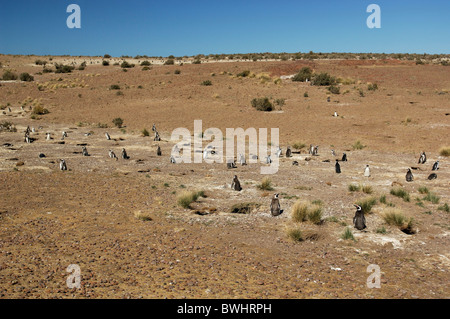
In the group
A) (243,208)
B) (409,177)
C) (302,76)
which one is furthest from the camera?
(302,76)

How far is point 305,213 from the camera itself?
11.4 metres

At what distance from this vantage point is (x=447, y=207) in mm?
12227

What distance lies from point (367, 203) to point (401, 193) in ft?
8.00

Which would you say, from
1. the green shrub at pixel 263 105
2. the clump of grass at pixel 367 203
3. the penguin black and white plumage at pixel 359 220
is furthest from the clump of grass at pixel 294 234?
the green shrub at pixel 263 105

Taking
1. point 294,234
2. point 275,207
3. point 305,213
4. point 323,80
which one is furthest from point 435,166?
point 323,80

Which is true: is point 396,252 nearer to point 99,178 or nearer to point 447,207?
point 447,207

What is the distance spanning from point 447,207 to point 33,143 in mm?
22705

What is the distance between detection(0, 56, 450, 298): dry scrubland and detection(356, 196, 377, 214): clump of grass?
0.15ft

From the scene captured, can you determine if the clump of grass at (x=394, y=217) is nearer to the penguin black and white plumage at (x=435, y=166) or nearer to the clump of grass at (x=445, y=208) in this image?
the clump of grass at (x=445, y=208)

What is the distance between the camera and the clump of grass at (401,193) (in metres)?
13.5

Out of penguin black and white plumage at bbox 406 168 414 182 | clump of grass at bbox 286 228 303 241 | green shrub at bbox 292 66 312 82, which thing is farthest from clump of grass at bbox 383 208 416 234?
green shrub at bbox 292 66 312 82

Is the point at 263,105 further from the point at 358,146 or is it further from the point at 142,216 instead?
the point at 142,216

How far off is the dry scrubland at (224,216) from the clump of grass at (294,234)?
3 centimetres
